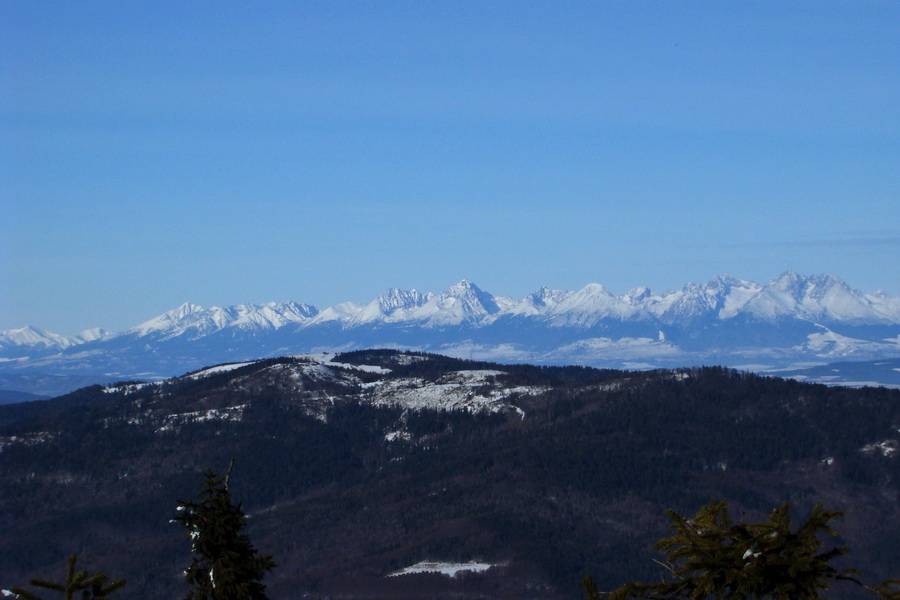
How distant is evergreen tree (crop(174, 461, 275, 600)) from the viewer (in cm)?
3653

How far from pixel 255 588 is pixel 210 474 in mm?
4536

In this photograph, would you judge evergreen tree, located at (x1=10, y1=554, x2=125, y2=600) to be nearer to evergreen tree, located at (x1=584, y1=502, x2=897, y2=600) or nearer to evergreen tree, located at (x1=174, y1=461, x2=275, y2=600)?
evergreen tree, located at (x1=174, y1=461, x2=275, y2=600)

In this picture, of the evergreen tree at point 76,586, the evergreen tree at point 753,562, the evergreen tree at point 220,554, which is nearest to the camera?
the evergreen tree at point 753,562

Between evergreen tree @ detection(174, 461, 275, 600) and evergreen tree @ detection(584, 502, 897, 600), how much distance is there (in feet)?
50.1

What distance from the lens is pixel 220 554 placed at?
1474 inches

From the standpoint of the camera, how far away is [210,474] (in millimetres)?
39906

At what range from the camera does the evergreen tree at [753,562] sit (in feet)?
80.5

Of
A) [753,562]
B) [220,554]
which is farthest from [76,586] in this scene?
[753,562]

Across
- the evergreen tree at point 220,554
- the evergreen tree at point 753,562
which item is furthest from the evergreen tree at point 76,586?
the evergreen tree at point 753,562

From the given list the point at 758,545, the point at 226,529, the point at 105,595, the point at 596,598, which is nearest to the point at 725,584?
the point at 758,545

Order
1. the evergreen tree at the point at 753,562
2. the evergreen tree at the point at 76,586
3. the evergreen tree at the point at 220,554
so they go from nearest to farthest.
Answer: the evergreen tree at the point at 753,562 < the evergreen tree at the point at 76,586 < the evergreen tree at the point at 220,554

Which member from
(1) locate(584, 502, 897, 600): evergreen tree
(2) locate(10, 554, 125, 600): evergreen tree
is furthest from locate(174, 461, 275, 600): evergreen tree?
(1) locate(584, 502, 897, 600): evergreen tree

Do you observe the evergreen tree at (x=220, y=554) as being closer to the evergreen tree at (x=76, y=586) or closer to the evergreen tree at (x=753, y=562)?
the evergreen tree at (x=76, y=586)

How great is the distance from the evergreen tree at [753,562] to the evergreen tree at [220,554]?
15269 mm
